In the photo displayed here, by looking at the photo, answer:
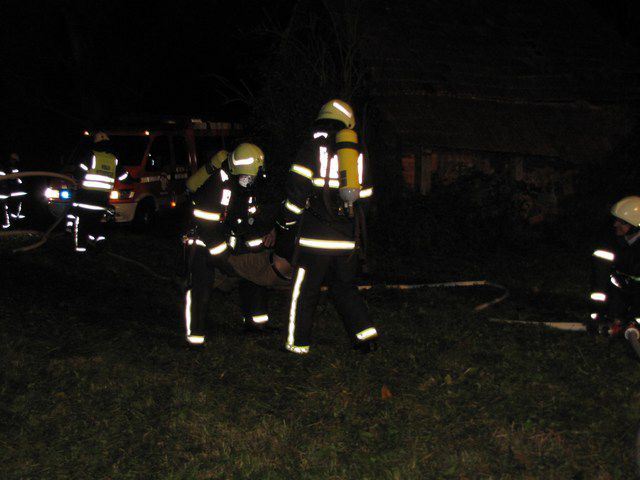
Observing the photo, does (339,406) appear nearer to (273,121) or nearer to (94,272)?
(94,272)

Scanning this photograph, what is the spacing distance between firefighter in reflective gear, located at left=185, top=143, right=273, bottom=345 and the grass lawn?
1.48 feet

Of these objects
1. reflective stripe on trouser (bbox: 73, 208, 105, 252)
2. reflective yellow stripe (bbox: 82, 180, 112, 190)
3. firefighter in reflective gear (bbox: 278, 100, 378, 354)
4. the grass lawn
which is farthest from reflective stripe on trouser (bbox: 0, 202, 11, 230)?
firefighter in reflective gear (bbox: 278, 100, 378, 354)

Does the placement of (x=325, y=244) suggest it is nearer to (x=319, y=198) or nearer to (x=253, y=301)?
(x=319, y=198)

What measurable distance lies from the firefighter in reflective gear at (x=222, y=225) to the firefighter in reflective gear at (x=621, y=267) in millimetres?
2842

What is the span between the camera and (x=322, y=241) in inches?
230

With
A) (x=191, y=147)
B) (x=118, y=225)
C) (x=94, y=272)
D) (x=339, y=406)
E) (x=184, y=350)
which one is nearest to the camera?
(x=339, y=406)

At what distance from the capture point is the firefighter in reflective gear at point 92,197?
380 inches

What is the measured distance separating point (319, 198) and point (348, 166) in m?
0.42

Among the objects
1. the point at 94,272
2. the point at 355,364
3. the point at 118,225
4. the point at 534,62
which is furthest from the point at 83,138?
the point at 534,62

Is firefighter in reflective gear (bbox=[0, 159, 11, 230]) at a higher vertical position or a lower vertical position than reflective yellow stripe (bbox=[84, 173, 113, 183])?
lower

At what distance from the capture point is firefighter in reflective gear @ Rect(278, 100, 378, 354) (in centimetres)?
571

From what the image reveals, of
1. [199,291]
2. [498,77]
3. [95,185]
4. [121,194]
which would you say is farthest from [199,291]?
[498,77]

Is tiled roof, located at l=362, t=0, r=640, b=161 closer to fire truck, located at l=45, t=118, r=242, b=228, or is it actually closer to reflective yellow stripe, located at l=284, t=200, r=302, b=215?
fire truck, located at l=45, t=118, r=242, b=228

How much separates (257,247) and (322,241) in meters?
0.77
